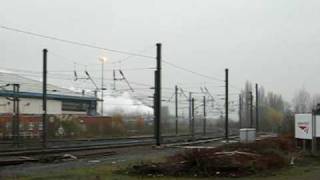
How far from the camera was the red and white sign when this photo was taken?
34.5 meters

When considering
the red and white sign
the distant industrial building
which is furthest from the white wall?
the red and white sign

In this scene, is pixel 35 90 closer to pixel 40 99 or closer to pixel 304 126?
pixel 40 99

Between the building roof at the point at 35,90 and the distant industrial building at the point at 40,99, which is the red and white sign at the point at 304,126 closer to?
the distant industrial building at the point at 40,99

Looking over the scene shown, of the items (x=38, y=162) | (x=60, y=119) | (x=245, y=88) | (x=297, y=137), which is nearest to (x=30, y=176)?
(x=38, y=162)

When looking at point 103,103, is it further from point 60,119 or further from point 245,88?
point 245,88

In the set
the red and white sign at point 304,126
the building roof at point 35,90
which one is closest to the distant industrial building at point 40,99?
the building roof at point 35,90

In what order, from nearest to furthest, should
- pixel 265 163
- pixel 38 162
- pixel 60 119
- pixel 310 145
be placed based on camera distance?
pixel 265 163, pixel 38 162, pixel 310 145, pixel 60 119

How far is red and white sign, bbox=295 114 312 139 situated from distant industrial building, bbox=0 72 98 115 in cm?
4150

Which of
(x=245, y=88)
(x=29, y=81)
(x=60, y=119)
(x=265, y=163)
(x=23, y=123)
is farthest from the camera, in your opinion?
(x=245, y=88)

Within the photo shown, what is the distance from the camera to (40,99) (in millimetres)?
83375

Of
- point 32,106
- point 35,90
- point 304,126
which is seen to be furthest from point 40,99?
point 304,126

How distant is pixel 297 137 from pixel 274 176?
53.4ft

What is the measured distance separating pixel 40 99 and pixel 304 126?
180 ft

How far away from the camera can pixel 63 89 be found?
3740 inches
